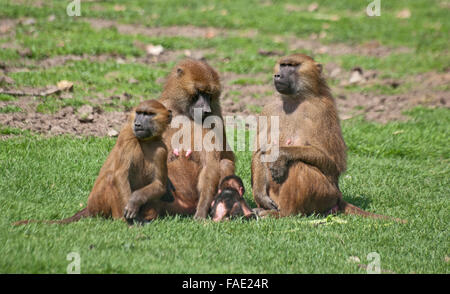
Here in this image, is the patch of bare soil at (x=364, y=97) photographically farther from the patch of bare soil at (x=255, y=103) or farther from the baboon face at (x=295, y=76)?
the baboon face at (x=295, y=76)

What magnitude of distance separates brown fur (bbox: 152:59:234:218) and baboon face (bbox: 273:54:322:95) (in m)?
0.81

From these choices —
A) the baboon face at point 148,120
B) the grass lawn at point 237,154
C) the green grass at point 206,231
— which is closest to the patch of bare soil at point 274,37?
the grass lawn at point 237,154

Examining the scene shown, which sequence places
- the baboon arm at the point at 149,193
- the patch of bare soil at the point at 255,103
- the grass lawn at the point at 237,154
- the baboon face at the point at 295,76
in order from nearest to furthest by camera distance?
the grass lawn at the point at 237,154 → the baboon arm at the point at 149,193 → the baboon face at the point at 295,76 → the patch of bare soil at the point at 255,103

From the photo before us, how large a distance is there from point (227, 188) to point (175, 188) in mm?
575

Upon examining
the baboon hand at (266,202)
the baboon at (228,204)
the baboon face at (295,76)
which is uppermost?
the baboon face at (295,76)

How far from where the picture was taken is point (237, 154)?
33.6 ft

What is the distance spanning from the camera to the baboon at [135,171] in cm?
686

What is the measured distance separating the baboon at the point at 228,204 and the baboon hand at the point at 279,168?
18.7 inches

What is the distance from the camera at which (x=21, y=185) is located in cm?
780

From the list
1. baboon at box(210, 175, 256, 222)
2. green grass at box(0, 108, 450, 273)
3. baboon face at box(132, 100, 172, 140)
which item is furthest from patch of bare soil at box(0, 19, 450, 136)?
baboon face at box(132, 100, 172, 140)

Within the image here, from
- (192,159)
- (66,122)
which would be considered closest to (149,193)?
(192,159)

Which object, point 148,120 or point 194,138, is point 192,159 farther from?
point 148,120

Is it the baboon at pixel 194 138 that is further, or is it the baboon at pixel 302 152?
the baboon at pixel 302 152

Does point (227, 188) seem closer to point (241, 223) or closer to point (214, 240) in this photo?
point (241, 223)
